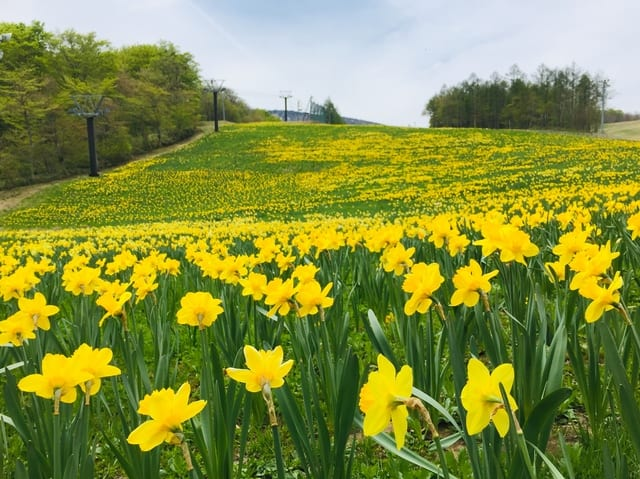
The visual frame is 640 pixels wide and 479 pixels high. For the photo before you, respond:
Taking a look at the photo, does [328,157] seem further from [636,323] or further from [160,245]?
[636,323]

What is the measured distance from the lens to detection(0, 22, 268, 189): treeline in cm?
3136

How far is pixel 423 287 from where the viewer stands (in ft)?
4.25

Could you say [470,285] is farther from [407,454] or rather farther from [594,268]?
[407,454]

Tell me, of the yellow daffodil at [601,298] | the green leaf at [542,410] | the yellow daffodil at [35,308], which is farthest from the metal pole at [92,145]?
the green leaf at [542,410]

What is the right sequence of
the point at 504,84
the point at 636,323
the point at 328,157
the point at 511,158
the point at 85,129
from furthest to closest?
the point at 504,84
the point at 85,129
the point at 328,157
the point at 511,158
the point at 636,323

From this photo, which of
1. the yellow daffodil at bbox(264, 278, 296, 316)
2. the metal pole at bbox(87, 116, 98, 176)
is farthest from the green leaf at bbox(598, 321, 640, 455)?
the metal pole at bbox(87, 116, 98, 176)

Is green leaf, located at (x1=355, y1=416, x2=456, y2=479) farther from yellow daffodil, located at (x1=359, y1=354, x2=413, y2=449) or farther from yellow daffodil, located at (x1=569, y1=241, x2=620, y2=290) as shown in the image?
yellow daffodil, located at (x1=569, y1=241, x2=620, y2=290)

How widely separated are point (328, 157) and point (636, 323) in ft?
102

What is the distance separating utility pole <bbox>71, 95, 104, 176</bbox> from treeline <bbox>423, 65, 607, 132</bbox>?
4257cm

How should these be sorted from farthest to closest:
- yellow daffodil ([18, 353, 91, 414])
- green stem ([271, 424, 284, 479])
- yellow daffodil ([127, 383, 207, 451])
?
yellow daffodil ([18, 353, 91, 414]) < green stem ([271, 424, 284, 479]) < yellow daffodil ([127, 383, 207, 451])

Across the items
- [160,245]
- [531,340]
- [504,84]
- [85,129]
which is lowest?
[160,245]

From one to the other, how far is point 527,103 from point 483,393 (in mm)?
60115

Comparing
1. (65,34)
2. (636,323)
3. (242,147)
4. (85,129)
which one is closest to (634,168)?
(636,323)

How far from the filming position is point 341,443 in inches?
44.6
